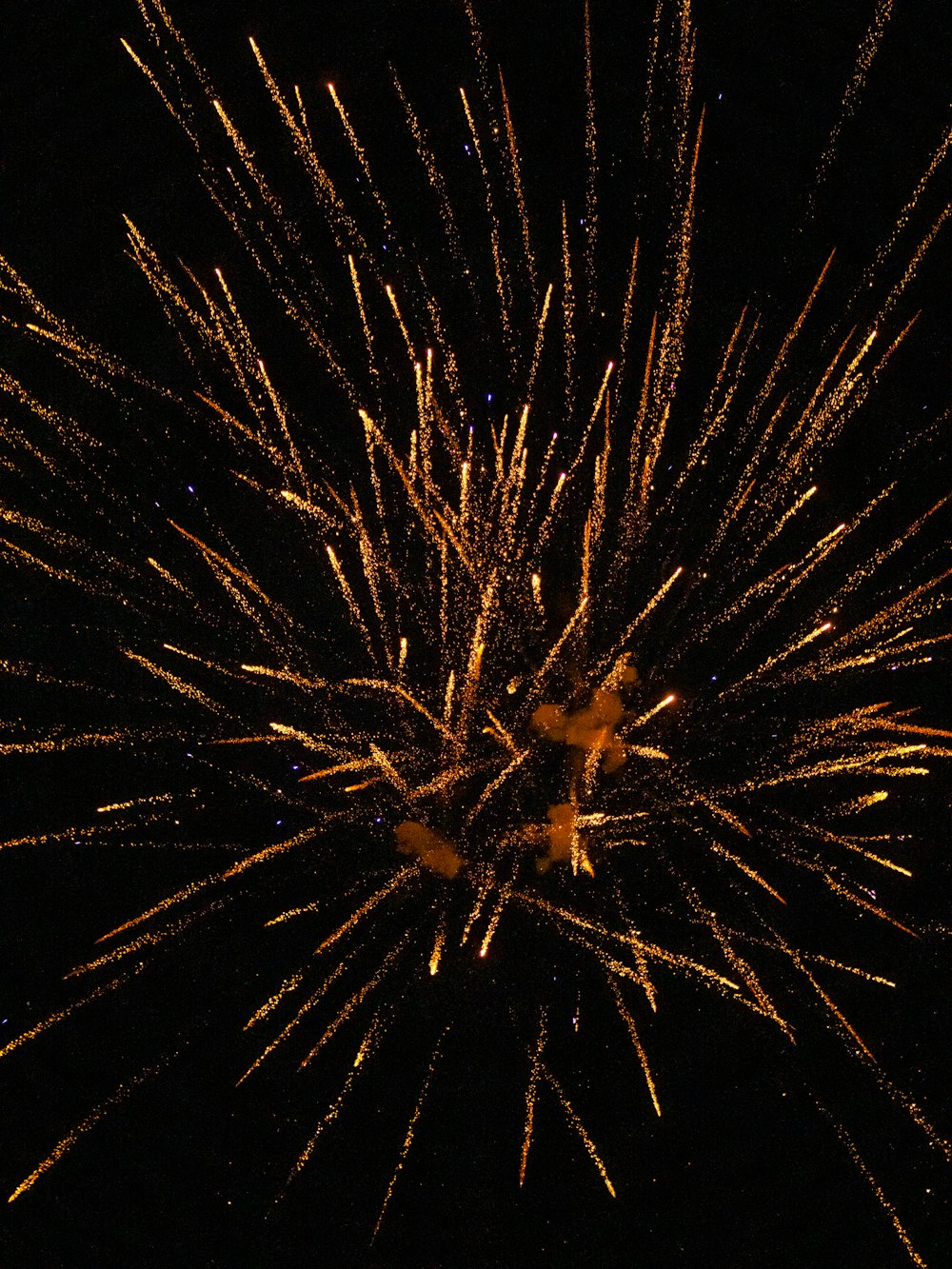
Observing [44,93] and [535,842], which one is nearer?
[535,842]

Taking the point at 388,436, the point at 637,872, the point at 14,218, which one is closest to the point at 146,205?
the point at 14,218

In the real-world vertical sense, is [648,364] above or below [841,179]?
below

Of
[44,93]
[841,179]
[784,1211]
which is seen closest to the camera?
[784,1211]

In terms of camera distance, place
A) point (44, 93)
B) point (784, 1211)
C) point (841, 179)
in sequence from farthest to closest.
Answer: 1. point (44, 93)
2. point (841, 179)
3. point (784, 1211)

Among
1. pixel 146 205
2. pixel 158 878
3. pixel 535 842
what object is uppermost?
pixel 146 205

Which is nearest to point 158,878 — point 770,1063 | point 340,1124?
point 340,1124

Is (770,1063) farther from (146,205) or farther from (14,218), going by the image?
(14,218)
